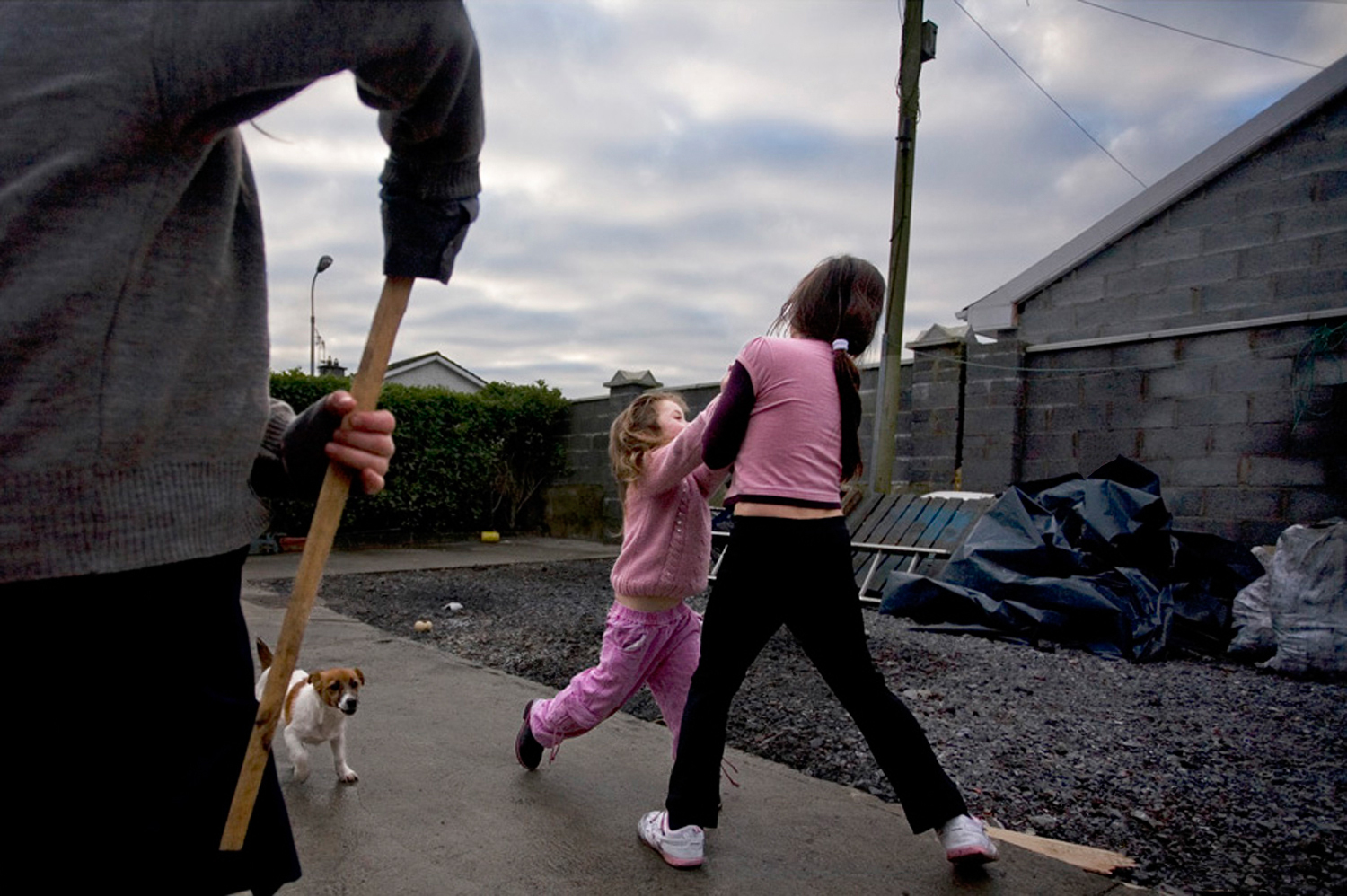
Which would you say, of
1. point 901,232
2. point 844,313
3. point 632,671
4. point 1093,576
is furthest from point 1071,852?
point 901,232

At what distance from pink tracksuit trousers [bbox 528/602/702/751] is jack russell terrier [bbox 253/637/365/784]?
65cm

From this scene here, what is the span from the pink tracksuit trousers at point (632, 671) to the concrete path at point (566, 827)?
0.26 metres

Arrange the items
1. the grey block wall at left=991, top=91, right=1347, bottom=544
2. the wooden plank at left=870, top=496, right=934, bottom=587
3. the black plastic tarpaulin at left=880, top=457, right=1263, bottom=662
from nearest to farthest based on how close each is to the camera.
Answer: the black plastic tarpaulin at left=880, top=457, right=1263, bottom=662 → the grey block wall at left=991, top=91, right=1347, bottom=544 → the wooden plank at left=870, top=496, right=934, bottom=587

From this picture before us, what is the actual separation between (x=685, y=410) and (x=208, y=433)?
2.28 m

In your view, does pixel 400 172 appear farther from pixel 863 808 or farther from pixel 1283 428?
pixel 1283 428

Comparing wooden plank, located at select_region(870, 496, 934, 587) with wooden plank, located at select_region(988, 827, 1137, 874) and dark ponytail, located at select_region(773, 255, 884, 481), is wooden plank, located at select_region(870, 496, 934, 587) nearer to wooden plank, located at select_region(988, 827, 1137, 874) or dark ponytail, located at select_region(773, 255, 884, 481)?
wooden plank, located at select_region(988, 827, 1137, 874)

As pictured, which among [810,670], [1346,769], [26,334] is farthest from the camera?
[810,670]

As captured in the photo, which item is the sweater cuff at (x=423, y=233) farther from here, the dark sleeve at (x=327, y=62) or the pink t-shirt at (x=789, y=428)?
the pink t-shirt at (x=789, y=428)

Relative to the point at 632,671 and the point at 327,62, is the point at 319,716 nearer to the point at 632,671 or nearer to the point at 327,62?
the point at 632,671

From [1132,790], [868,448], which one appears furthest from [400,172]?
[868,448]

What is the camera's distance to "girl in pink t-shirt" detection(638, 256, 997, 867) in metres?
2.36

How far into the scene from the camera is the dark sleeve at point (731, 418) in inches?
98.1

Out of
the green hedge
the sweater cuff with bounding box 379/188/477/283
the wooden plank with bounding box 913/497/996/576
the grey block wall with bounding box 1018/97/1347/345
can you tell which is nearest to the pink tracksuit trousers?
the sweater cuff with bounding box 379/188/477/283

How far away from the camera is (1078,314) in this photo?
847 cm
